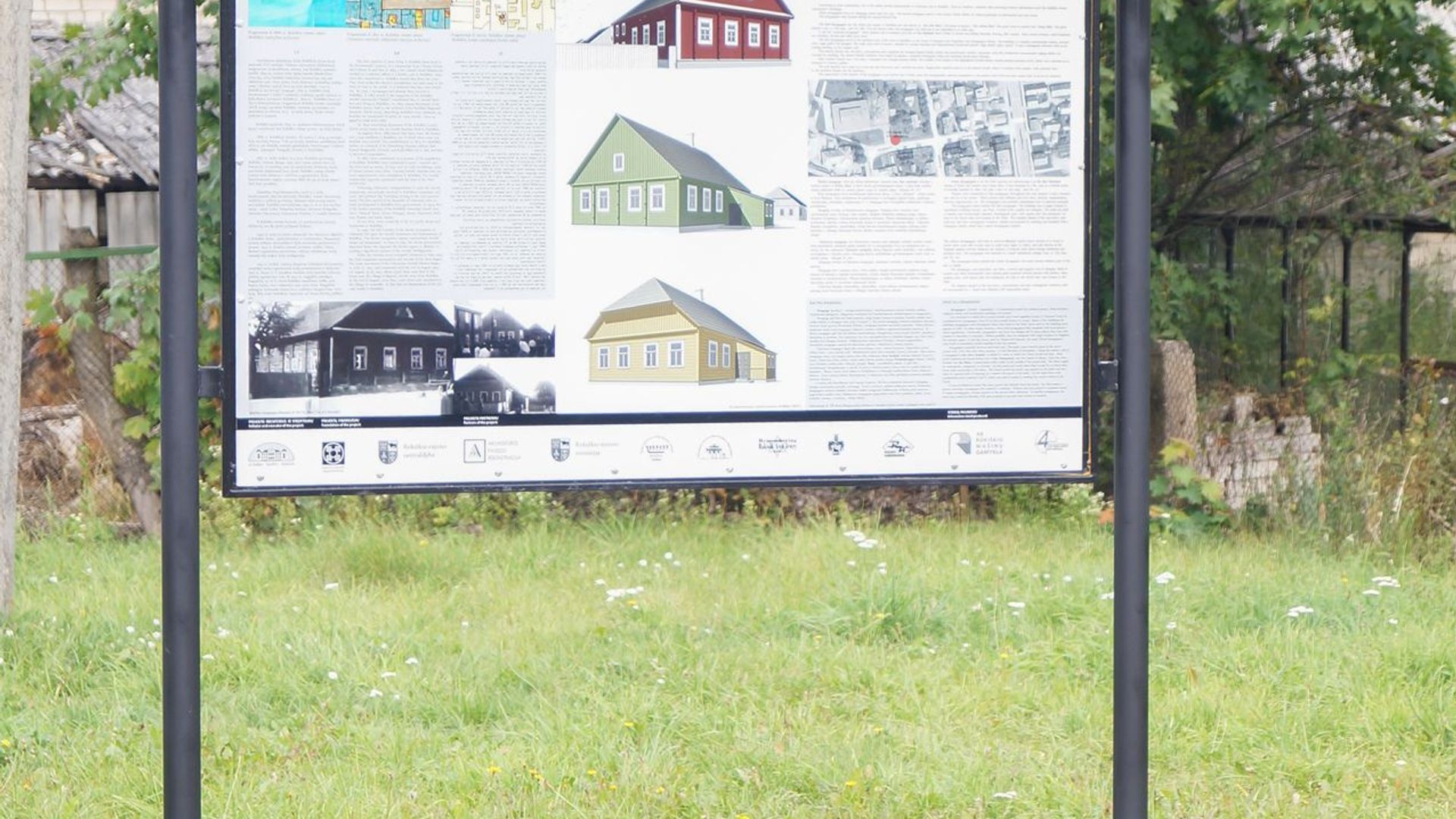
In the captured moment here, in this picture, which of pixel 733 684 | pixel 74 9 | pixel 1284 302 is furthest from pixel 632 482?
pixel 74 9

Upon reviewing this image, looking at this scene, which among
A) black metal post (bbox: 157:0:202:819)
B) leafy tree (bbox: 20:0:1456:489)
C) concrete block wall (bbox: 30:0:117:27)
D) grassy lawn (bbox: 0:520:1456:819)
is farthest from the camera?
concrete block wall (bbox: 30:0:117:27)

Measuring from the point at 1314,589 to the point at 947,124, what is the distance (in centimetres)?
404

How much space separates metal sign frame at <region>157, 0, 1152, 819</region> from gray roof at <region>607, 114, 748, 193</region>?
601 mm

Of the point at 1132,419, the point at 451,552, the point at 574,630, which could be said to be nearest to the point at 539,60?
the point at 1132,419

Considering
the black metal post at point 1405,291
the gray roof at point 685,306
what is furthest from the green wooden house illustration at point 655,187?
the black metal post at point 1405,291

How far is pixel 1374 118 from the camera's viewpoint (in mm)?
9555

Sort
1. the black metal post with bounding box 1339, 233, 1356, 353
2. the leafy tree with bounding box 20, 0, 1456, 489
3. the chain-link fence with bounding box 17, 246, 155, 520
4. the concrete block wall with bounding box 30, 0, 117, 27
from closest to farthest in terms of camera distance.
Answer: the leafy tree with bounding box 20, 0, 1456, 489, the chain-link fence with bounding box 17, 246, 155, 520, the black metal post with bounding box 1339, 233, 1356, 353, the concrete block wall with bounding box 30, 0, 117, 27

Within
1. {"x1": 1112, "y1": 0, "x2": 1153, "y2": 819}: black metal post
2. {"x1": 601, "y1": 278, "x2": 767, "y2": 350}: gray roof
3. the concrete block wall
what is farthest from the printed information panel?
the concrete block wall

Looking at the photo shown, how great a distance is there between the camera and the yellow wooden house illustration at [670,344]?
10.2 feet

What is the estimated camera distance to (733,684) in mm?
5262

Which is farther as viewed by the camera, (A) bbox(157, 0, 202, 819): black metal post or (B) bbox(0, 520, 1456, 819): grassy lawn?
(B) bbox(0, 520, 1456, 819): grassy lawn

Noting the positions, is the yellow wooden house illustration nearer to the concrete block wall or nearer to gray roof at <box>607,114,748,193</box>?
gray roof at <box>607,114,748,193</box>

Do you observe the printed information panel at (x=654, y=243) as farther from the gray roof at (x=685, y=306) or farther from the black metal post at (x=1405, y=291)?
the black metal post at (x=1405, y=291)

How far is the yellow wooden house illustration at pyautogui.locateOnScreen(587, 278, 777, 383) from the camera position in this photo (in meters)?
3.12
